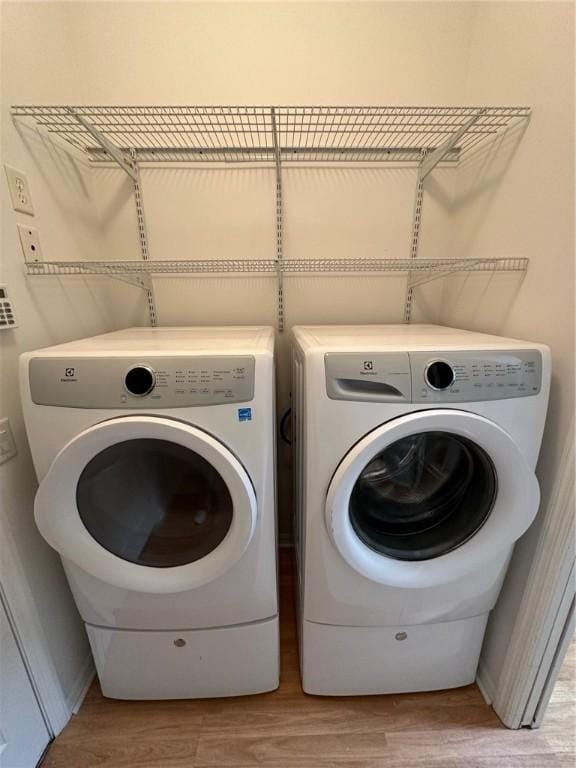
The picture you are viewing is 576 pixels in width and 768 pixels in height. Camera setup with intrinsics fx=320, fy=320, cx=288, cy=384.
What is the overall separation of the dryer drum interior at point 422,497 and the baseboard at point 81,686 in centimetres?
106

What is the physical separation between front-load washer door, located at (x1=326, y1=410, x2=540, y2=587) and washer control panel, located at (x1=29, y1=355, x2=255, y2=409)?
32 cm

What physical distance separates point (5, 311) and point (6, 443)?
34 centimetres

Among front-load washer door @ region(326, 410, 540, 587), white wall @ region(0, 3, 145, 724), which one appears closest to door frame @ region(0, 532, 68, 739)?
white wall @ region(0, 3, 145, 724)

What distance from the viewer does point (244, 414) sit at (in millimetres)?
730

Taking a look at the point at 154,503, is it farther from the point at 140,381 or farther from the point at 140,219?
the point at 140,219

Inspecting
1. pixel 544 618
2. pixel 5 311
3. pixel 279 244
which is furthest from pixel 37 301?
pixel 544 618

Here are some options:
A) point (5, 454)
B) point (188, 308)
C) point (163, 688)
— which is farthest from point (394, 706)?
point (188, 308)

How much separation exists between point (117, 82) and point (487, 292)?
1.59 metres

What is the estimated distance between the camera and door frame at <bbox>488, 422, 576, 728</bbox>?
79 centimetres

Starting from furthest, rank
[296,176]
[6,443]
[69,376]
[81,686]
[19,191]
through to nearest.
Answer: [296,176] → [81,686] → [19,191] → [6,443] → [69,376]

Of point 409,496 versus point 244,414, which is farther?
point 409,496

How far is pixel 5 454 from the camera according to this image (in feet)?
2.68

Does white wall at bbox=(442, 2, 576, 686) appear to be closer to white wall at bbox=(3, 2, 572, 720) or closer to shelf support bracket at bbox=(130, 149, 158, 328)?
white wall at bbox=(3, 2, 572, 720)

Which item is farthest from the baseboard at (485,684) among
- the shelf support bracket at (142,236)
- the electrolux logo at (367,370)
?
the shelf support bracket at (142,236)
